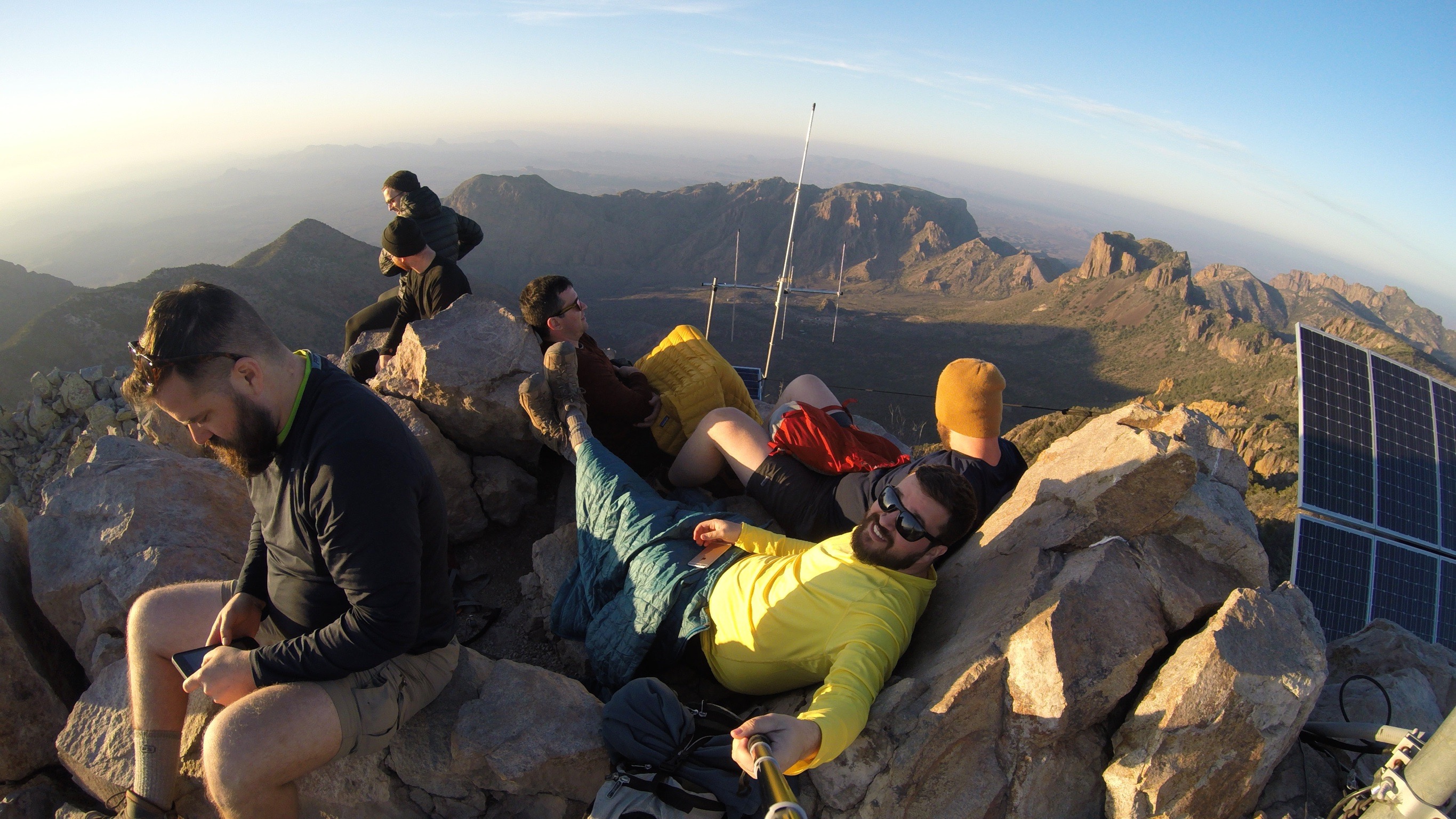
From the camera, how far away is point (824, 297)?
298 feet

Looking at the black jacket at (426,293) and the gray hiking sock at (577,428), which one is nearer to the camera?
the gray hiking sock at (577,428)

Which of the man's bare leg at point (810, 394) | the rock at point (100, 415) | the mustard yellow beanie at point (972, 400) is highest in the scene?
the mustard yellow beanie at point (972, 400)

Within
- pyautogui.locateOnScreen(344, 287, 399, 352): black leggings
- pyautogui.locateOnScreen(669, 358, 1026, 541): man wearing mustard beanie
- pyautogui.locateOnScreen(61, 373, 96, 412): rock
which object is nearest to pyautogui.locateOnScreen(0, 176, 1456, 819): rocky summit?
pyautogui.locateOnScreen(669, 358, 1026, 541): man wearing mustard beanie

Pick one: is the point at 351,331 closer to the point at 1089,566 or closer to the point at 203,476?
the point at 203,476

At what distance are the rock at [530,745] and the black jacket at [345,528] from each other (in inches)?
26.9

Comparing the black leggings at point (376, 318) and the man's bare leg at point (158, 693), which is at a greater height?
the black leggings at point (376, 318)

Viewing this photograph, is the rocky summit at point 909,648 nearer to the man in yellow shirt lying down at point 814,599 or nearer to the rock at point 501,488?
the rock at point 501,488

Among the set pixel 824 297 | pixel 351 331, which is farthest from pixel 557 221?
pixel 351 331

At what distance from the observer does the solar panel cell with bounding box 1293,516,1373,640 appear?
5750 millimetres

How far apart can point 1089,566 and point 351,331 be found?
7.38 m

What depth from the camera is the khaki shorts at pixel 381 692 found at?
8.87ft

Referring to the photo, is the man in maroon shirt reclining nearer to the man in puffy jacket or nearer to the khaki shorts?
the man in puffy jacket

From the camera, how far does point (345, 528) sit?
7.94 feet

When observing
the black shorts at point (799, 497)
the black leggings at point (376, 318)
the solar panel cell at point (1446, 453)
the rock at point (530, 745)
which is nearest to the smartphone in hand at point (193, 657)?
the rock at point (530, 745)
